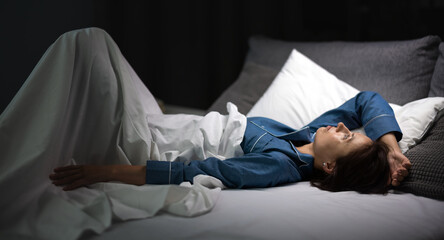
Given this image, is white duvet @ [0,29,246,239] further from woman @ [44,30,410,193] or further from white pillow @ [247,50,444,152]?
white pillow @ [247,50,444,152]

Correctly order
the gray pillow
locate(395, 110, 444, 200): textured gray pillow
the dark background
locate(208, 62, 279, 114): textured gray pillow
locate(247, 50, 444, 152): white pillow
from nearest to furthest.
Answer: locate(395, 110, 444, 200): textured gray pillow → the gray pillow → locate(247, 50, 444, 152): white pillow → locate(208, 62, 279, 114): textured gray pillow → the dark background

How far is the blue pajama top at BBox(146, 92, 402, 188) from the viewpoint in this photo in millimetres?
1469

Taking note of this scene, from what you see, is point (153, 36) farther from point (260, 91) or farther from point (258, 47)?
point (260, 91)

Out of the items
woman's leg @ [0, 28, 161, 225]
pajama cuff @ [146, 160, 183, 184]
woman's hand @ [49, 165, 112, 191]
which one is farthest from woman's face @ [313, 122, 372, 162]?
woman's hand @ [49, 165, 112, 191]

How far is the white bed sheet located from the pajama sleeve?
0.20 ft

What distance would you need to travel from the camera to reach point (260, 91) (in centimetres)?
228

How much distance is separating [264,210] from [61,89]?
2.46ft

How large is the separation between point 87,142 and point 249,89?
3.34 feet

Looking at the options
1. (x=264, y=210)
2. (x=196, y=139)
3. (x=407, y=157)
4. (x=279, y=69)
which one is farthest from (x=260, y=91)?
(x=264, y=210)

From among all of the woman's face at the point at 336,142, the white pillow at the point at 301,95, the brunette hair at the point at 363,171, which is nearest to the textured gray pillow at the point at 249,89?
the white pillow at the point at 301,95

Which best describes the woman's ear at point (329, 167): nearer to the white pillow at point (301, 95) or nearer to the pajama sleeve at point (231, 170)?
the pajama sleeve at point (231, 170)

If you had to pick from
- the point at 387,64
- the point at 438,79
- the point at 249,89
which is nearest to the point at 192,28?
the point at 249,89

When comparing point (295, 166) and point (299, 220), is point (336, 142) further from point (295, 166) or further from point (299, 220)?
point (299, 220)

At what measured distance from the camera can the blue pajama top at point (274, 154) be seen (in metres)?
1.47
